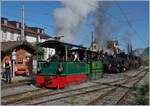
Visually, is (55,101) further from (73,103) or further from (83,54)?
(83,54)

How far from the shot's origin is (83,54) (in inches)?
901

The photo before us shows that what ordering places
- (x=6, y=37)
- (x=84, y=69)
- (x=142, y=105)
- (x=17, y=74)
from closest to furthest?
1. (x=142, y=105)
2. (x=84, y=69)
3. (x=17, y=74)
4. (x=6, y=37)

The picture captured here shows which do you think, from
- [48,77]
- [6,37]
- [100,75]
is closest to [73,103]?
[48,77]

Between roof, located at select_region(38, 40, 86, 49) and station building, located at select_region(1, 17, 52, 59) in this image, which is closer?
roof, located at select_region(38, 40, 86, 49)

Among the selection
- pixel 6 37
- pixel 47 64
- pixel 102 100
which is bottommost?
pixel 102 100

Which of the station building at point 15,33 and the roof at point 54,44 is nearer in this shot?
the roof at point 54,44

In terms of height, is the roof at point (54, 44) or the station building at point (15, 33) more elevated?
the station building at point (15, 33)

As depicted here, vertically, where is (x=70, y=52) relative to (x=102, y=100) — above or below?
above

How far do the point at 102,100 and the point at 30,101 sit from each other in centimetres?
279

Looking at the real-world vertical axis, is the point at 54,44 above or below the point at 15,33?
below

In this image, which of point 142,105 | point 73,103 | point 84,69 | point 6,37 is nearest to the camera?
point 142,105

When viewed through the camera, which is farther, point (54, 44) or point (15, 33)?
point (15, 33)

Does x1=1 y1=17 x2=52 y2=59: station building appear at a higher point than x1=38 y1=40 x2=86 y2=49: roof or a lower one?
higher

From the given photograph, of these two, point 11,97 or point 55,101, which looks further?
point 11,97
